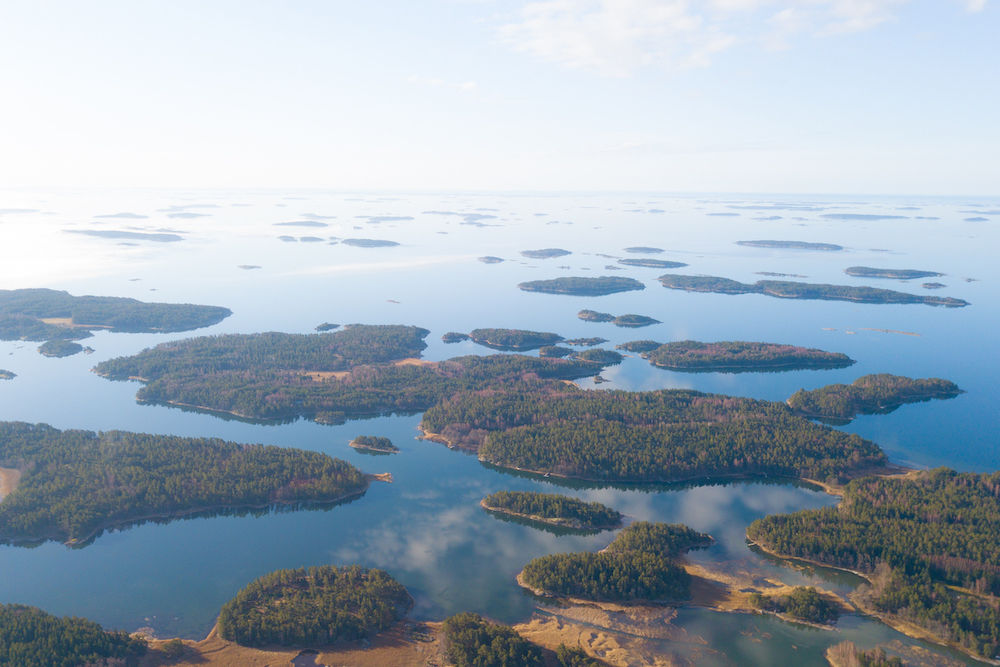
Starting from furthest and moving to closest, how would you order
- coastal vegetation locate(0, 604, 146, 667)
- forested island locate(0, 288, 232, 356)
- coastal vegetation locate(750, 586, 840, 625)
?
forested island locate(0, 288, 232, 356) < coastal vegetation locate(750, 586, 840, 625) < coastal vegetation locate(0, 604, 146, 667)

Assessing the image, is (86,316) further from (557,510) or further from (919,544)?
(919,544)

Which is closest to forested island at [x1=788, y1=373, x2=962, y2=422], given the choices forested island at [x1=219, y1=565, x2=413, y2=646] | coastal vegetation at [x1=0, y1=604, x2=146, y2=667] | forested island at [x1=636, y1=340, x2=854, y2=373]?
forested island at [x1=636, y1=340, x2=854, y2=373]

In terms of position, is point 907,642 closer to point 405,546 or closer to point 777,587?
point 777,587

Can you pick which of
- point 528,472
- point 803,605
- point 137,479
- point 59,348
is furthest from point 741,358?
point 59,348

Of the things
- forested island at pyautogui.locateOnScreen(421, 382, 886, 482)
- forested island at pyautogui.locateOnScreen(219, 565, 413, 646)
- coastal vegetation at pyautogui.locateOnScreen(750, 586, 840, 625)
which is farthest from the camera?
forested island at pyautogui.locateOnScreen(421, 382, 886, 482)

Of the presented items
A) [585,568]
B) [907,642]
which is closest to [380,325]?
[585,568]

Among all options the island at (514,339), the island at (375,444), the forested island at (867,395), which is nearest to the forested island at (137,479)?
the island at (375,444)

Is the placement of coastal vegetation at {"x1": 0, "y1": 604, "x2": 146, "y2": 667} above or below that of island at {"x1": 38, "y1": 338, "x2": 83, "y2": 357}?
below

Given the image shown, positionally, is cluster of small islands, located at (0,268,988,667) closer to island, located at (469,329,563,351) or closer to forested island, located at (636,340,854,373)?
forested island, located at (636,340,854,373)
